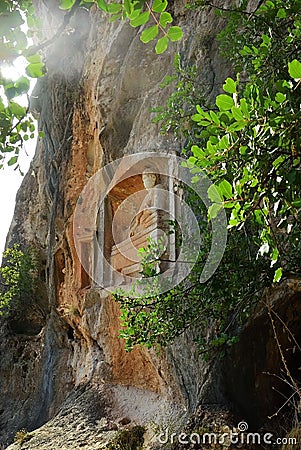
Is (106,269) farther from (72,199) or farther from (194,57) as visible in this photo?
(194,57)

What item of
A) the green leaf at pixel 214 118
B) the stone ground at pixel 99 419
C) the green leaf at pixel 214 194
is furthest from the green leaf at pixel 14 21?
the stone ground at pixel 99 419

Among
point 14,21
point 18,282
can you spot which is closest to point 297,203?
point 14,21

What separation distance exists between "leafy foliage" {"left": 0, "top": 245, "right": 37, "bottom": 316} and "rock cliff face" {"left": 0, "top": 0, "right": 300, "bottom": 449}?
481mm

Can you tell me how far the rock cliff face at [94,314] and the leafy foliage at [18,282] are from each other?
1.58 ft

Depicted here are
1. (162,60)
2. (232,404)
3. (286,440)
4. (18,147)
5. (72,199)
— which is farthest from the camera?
(72,199)

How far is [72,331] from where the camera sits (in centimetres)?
1127

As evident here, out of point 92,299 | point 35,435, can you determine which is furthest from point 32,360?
point 35,435

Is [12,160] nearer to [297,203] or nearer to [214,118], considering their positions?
[214,118]

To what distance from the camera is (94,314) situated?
30.5ft

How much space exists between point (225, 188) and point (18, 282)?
42.2 ft

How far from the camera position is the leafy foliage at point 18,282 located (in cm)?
1376

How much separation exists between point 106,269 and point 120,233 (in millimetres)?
792

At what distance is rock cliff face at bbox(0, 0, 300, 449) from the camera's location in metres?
5.45

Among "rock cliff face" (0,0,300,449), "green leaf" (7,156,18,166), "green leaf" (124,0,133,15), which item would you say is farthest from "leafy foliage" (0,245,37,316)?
"green leaf" (124,0,133,15)
